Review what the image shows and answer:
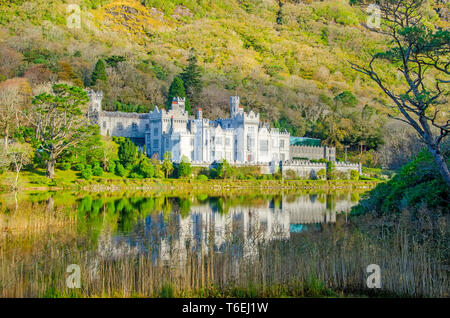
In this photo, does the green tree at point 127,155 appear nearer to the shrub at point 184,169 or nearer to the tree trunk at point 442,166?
the shrub at point 184,169

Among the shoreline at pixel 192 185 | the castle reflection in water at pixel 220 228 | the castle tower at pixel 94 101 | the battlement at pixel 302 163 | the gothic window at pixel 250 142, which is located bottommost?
the castle reflection in water at pixel 220 228

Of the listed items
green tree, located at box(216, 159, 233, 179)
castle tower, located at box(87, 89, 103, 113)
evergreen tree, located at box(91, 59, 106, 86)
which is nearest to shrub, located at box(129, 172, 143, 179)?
green tree, located at box(216, 159, 233, 179)

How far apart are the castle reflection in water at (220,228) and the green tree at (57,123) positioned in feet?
70.3

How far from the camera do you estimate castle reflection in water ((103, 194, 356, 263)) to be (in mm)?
15434

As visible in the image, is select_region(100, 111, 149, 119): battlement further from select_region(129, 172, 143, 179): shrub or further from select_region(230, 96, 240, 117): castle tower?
select_region(129, 172, 143, 179): shrub

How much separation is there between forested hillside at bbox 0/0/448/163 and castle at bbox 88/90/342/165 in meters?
7.59

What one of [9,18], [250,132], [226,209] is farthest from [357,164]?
[9,18]

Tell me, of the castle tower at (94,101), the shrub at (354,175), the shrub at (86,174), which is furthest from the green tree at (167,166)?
the shrub at (354,175)

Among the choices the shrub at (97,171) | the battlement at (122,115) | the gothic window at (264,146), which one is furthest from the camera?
the gothic window at (264,146)

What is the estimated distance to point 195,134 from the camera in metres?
62.1

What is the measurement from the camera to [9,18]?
98.6 metres

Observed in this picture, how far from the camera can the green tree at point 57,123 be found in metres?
48.8

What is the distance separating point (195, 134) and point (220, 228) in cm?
4040
